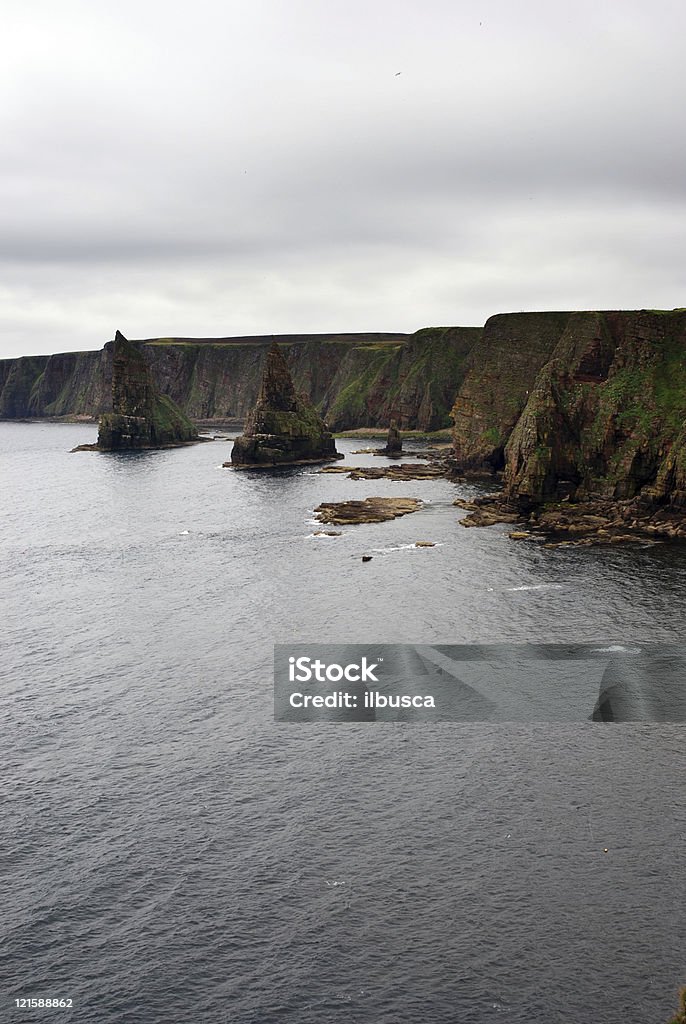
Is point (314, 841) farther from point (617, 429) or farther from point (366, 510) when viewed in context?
point (617, 429)

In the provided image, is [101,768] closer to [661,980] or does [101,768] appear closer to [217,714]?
[217,714]

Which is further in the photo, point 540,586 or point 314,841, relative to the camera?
point 540,586

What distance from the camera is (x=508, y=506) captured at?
175m

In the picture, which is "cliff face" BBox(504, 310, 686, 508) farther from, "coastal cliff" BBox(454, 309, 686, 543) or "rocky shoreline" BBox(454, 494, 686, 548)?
"rocky shoreline" BBox(454, 494, 686, 548)

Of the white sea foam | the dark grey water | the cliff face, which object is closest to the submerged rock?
the cliff face

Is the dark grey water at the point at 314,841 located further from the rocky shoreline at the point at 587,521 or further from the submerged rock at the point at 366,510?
the submerged rock at the point at 366,510

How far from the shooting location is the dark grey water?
45719mm

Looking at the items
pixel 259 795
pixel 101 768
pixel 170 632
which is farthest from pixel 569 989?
pixel 170 632

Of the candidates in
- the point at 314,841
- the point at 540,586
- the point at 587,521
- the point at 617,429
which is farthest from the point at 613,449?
the point at 314,841

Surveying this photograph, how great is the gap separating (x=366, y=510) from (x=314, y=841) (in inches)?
4800

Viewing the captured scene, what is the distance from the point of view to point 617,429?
175 meters

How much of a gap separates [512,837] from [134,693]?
1571 inches

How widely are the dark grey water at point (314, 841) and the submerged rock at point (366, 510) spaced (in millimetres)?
64489

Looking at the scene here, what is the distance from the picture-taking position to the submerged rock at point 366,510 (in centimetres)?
17012
